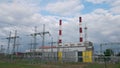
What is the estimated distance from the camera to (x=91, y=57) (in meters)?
53.8

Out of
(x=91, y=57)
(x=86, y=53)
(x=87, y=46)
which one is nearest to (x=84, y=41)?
(x=87, y=46)

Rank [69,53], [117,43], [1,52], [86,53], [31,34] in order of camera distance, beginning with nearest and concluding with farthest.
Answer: [117,43]
[31,34]
[86,53]
[69,53]
[1,52]

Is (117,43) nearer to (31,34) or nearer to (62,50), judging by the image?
(31,34)

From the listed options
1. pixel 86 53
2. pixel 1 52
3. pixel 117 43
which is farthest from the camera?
pixel 1 52

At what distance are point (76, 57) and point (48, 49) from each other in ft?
51.5

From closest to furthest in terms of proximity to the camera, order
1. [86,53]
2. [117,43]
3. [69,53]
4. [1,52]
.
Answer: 1. [117,43]
2. [86,53]
3. [69,53]
4. [1,52]

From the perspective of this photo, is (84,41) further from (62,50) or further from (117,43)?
(117,43)

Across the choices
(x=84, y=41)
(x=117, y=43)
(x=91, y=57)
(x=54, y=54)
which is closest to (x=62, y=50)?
(x=54, y=54)

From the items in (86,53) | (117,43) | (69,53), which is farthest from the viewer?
(69,53)

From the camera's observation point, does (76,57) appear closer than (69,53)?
Yes

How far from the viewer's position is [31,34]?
174 feet

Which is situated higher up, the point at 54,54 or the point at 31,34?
the point at 31,34

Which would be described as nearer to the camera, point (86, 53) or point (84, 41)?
point (86, 53)

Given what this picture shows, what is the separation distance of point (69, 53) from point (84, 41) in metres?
5.78
